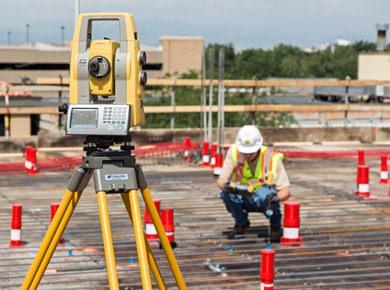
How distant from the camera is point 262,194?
36.1 feet

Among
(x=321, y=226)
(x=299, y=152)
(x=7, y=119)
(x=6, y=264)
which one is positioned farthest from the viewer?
(x=7, y=119)

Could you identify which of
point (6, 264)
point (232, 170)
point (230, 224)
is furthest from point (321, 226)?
point (6, 264)

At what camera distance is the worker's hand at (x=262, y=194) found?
11.0 meters

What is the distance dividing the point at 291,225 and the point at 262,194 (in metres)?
0.55

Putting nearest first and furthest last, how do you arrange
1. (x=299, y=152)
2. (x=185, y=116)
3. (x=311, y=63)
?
(x=299, y=152)
(x=185, y=116)
(x=311, y=63)

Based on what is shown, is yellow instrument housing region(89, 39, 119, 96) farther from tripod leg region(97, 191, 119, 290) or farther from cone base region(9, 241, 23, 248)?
cone base region(9, 241, 23, 248)

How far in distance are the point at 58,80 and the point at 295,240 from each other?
1351cm

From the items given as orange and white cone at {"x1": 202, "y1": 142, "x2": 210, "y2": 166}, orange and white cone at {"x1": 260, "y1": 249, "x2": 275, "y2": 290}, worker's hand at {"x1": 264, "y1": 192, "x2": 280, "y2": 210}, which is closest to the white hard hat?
worker's hand at {"x1": 264, "y1": 192, "x2": 280, "y2": 210}

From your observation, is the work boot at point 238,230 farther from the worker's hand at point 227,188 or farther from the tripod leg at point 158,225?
the tripod leg at point 158,225

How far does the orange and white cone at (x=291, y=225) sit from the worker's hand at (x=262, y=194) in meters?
0.24

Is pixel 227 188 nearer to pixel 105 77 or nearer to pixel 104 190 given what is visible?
pixel 104 190

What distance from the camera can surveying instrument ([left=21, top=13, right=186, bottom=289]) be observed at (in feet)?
20.3

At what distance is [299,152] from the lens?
71.9 ft

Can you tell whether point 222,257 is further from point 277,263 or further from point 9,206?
point 9,206
